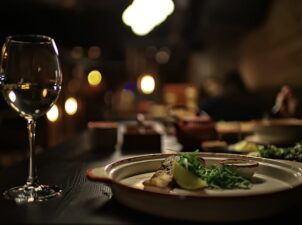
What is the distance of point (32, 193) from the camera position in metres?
0.84

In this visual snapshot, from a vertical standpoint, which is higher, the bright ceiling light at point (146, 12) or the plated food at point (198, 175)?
the bright ceiling light at point (146, 12)

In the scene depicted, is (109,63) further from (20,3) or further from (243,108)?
(243,108)

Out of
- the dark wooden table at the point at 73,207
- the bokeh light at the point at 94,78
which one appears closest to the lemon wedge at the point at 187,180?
the dark wooden table at the point at 73,207

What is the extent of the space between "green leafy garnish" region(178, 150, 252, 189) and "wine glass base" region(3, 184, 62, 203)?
313 millimetres

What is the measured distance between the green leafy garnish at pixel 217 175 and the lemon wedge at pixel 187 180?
0.01 meters

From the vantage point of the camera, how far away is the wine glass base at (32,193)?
0.81m

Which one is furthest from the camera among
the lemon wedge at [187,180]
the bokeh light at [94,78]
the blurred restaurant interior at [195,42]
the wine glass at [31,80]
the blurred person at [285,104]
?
the bokeh light at [94,78]

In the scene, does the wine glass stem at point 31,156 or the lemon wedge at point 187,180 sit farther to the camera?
the wine glass stem at point 31,156

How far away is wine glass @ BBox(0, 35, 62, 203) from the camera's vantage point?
2.84ft

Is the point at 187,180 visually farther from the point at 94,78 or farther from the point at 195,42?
the point at 94,78

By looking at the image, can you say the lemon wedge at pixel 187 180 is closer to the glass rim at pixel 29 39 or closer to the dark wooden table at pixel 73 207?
the dark wooden table at pixel 73 207

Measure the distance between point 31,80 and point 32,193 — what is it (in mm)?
263

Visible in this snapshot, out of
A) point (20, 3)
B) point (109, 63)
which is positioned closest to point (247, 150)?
point (20, 3)

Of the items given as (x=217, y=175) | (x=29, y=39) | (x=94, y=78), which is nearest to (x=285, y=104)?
(x=217, y=175)
